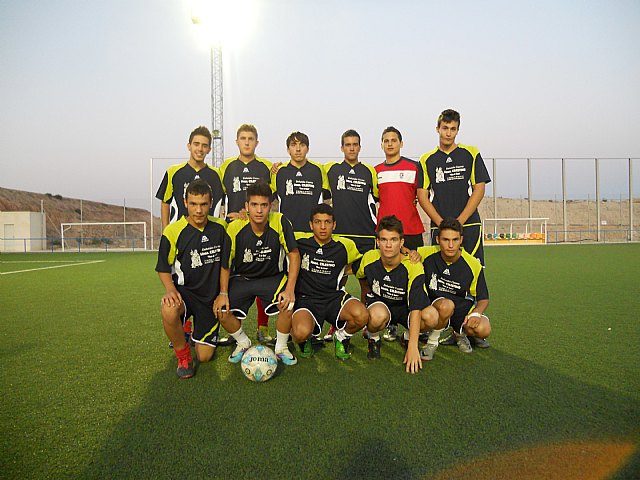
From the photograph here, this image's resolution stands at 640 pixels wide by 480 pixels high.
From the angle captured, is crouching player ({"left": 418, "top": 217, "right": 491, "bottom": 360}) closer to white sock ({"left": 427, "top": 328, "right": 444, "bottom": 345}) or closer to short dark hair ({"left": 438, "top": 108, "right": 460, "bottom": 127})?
white sock ({"left": 427, "top": 328, "right": 444, "bottom": 345})

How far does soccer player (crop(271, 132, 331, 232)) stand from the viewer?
156 inches

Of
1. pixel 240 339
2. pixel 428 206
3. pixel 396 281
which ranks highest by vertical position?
pixel 428 206

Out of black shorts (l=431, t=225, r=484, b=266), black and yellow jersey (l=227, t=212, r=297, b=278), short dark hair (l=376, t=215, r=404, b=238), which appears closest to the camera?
short dark hair (l=376, t=215, r=404, b=238)

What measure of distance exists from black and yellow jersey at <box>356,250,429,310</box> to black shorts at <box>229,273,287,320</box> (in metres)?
0.68

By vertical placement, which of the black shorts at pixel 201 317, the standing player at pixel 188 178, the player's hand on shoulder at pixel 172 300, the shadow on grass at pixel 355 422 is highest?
the standing player at pixel 188 178

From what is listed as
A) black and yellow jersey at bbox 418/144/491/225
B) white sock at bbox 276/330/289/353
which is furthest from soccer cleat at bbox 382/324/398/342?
black and yellow jersey at bbox 418/144/491/225

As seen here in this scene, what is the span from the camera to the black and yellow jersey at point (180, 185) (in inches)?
155

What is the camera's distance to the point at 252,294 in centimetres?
332

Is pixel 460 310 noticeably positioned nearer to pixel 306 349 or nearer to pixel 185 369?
pixel 306 349

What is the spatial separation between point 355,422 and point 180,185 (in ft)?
8.97

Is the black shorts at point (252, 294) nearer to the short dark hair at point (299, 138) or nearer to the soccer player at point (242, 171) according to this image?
the soccer player at point (242, 171)

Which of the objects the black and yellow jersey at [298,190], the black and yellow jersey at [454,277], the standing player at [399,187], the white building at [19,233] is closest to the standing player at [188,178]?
the black and yellow jersey at [298,190]

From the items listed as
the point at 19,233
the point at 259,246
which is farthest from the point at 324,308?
the point at 19,233

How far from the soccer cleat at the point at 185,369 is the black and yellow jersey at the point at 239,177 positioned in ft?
5.20
